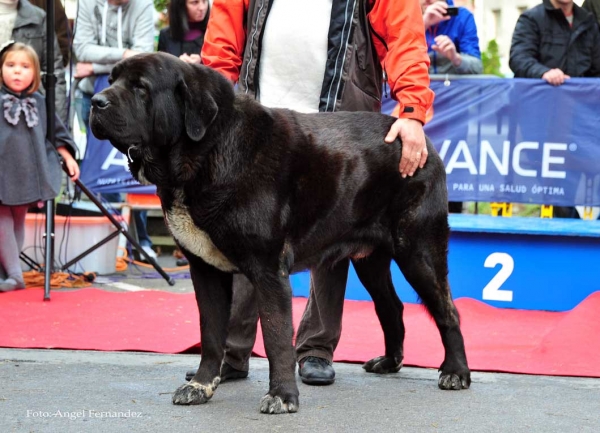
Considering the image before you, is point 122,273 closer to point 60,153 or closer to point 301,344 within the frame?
point 60,153

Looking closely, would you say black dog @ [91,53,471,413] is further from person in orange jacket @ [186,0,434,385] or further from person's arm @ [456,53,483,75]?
person's arm @ [456,53,483,75]

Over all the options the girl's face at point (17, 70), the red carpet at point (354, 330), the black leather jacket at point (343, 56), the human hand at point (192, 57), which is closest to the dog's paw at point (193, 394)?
the red carpet at point (354, 330)

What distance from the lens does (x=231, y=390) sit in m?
4.27

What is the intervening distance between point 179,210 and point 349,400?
1120mm

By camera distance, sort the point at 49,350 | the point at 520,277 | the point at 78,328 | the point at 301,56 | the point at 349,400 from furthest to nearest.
A: the point at 520,277 → the point at 78,328 → the point at 49,350 → the point at 301,56 → the point at 349,400

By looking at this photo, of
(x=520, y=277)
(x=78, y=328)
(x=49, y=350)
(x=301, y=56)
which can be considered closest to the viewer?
(x=301, y=56)

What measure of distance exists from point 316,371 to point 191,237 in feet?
3.43

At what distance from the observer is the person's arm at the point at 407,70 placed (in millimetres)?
4172

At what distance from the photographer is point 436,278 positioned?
4375 millimetres

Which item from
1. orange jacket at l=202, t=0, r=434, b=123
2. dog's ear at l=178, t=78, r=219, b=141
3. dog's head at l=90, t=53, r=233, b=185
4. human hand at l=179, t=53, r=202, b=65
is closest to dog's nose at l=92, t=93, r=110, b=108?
dog's head at l=90, t=53, r=233, b=185

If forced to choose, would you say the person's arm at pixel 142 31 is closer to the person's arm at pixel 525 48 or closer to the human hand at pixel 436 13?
the human hand at pixel 436 13

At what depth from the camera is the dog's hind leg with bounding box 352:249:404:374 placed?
15.1 ft

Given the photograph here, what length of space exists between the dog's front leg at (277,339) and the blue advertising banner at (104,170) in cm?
487

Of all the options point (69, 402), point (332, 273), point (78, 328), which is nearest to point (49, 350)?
point (78, 328)
